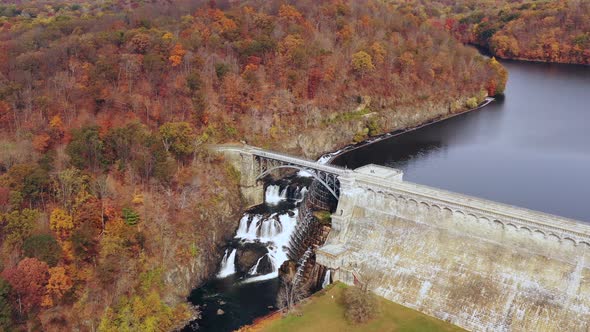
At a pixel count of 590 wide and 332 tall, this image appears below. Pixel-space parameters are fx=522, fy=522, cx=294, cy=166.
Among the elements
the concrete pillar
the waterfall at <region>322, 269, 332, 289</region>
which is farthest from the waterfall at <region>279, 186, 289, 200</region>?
the waterfall at <region>322, 269, 332, 289</region>

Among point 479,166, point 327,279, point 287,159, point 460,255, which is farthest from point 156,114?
point 479,166

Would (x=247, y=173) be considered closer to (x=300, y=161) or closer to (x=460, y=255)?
(x=300, y=161)

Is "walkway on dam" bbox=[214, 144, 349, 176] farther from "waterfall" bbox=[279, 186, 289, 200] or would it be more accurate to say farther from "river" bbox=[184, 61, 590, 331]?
"river" bbox=[184, 61, 590, 331]

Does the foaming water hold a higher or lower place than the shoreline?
lower

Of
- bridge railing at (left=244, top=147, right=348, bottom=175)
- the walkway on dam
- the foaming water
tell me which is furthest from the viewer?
the walkway on dam

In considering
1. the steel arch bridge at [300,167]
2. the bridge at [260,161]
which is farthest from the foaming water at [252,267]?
the steel arch bridge at [300,167]

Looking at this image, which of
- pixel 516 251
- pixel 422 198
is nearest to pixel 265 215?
pixel 422 198

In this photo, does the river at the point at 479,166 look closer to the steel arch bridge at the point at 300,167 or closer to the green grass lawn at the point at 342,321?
the steel arch bridge at the point at 300,167

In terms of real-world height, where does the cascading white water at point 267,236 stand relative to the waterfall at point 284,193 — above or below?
below
